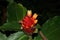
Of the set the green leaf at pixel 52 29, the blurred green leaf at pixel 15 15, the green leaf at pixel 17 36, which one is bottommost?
the green leaf at pixel 52 29

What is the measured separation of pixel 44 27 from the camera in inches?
30.6

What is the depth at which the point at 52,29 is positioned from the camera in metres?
0.77

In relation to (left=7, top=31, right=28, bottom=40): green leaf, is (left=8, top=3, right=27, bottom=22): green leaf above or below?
above

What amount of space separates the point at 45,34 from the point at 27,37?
2.7 inches

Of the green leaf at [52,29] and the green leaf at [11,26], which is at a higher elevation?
the green leaf at [11,26]

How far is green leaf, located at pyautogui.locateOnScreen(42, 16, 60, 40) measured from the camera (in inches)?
30.1

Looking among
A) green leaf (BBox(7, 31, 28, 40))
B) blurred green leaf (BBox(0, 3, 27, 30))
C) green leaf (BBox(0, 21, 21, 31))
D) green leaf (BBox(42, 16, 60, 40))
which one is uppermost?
blurred green leaf (BBox(0, 3, 27, 30))

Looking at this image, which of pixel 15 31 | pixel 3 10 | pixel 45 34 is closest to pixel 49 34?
pixel 45 34

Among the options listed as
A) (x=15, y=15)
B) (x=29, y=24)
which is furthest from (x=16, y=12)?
(x=29, y=24)

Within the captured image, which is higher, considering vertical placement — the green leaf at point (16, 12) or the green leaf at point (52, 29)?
the green leaf at point (16, 12)

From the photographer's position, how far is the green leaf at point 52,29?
2.51 feet

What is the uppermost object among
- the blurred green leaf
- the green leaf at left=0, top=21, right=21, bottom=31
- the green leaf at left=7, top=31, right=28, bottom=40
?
the blurred green leaf

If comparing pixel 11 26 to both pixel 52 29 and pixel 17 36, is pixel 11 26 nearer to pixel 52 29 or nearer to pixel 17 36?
pixel 17 36

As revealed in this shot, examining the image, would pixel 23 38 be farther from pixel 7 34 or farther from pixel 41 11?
pixel 41 11
